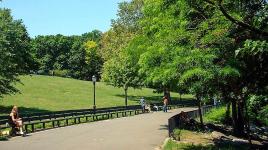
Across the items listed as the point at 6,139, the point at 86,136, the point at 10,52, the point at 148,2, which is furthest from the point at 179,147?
the point at 10,52

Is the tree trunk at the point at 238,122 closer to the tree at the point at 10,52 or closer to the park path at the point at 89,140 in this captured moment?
the park path at the point at 89,140

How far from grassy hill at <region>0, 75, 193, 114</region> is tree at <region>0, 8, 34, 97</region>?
5072mm

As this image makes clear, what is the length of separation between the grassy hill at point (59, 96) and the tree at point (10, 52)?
A: 5072 millimetres

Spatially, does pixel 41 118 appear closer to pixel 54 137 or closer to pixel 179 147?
pixel 54 137

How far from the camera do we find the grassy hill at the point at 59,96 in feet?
180

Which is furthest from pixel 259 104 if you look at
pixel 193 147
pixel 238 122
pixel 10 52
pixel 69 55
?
pixel 69 55

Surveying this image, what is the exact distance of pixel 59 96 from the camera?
66.9 meters

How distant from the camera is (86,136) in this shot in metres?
23.2

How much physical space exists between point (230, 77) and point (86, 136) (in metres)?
10.1

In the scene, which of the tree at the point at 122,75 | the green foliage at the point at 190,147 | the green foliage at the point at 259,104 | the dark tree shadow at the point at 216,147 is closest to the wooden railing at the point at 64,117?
the green foliage at the point at 190,147

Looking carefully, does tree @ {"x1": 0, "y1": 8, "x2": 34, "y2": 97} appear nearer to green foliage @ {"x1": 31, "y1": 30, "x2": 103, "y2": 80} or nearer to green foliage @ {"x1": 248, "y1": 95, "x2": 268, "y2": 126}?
green foliage @ {"x1": 248, "y1": 95, "x2": 268, "y2": 126}

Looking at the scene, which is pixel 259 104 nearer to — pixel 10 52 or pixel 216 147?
pixel 216 147

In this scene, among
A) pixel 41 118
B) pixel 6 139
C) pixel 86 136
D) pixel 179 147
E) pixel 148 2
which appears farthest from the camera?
pixel 41 118

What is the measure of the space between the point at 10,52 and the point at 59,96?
27291 mm
